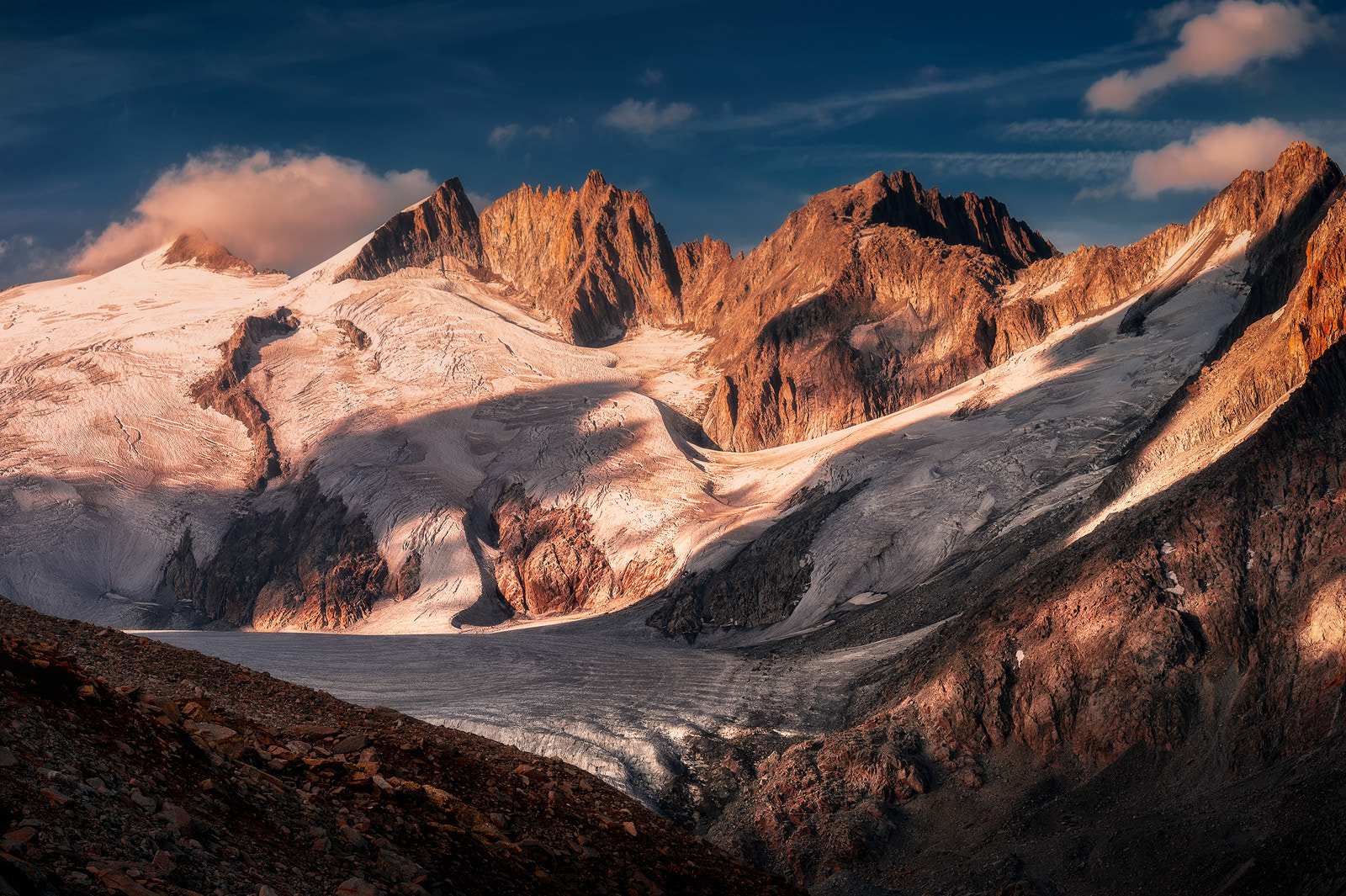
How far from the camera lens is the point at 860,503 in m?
65.0

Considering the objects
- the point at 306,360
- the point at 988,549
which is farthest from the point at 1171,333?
the point at 306,360

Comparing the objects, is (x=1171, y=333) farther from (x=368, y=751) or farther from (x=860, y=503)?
(x=368, y=751)

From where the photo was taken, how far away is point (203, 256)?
149500 mm

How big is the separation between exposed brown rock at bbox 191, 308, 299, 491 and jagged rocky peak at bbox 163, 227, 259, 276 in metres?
37.3

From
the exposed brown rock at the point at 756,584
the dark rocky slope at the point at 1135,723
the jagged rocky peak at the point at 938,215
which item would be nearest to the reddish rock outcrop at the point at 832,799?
the dark rocky slope at the point at 1135,723

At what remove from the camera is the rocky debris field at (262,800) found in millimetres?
6926

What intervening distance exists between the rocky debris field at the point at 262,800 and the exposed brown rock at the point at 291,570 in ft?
241

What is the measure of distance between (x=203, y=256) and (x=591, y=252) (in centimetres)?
6119

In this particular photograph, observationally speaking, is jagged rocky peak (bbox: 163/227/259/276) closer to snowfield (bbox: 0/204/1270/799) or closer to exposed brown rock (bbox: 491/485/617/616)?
snowfield (bbox: 0/204/1270/799)

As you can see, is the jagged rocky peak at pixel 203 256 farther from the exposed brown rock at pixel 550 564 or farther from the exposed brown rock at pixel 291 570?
the exposed brown rock at pixel 550 564

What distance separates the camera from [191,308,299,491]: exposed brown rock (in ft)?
332

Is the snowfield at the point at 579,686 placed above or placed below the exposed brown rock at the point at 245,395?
below

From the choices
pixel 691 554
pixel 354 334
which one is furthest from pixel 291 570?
pixel 691 554

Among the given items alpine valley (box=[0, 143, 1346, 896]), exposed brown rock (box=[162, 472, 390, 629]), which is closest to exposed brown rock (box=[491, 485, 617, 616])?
alpine valley (box=[0, 143, 1346, 896])
